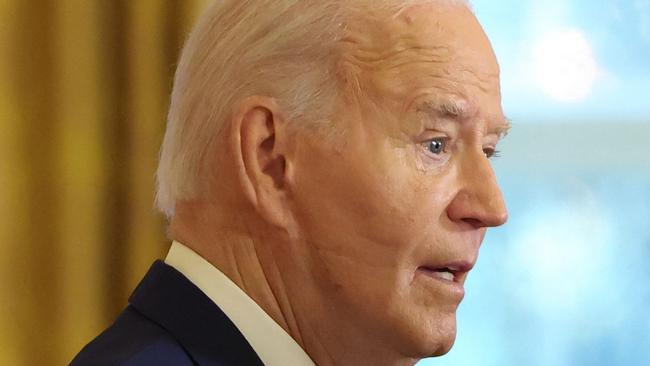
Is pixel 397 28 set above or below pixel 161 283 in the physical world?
above

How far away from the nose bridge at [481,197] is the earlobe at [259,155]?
0.72 feet

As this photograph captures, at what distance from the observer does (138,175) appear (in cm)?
175

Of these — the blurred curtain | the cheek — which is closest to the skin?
the cheek

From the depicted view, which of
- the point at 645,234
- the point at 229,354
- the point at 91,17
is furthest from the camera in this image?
the point at 645,234

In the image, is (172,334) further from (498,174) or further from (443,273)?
(498,174)

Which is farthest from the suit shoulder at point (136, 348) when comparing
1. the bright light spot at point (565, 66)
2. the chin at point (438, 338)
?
the bright light spot at point (565, 66)

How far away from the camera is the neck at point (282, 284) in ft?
3.70

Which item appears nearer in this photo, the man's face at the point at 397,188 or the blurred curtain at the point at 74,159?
the man's face at the point at 397,188

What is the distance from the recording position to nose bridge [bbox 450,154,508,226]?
1125 millimetres

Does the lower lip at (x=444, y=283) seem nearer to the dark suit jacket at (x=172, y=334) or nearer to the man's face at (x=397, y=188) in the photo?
the man's face at (x=397, y=188)

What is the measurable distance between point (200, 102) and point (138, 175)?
618 millimetres

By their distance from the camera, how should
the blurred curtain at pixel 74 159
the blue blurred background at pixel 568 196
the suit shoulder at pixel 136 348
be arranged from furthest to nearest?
the blue blurred background at pixel 568 196 → the blurred curtain at pixel 74 159 → the suit shoulder at pixel 136 348

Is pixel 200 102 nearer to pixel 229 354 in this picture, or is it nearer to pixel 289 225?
pixel 289 225

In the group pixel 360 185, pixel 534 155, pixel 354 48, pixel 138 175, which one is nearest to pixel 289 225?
pixel 360 185
